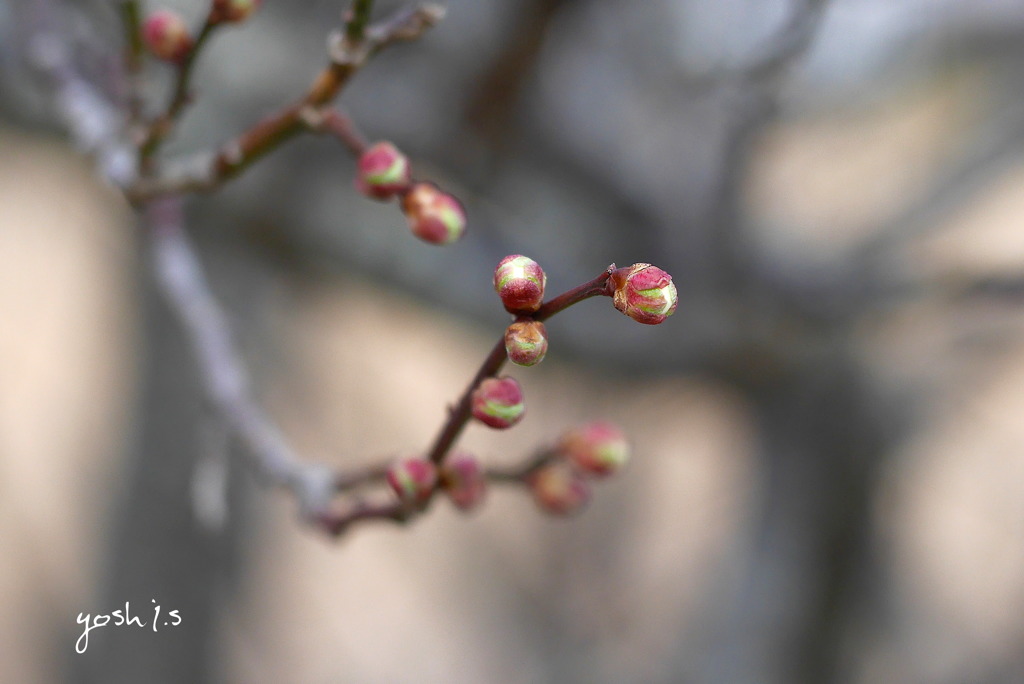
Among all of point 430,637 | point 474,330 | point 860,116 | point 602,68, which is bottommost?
point 430,637

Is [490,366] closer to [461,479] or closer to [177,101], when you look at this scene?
[461,479]

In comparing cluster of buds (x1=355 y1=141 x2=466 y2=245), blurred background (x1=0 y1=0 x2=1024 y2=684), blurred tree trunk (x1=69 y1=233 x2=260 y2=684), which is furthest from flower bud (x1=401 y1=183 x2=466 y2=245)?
blurred tree trunk (x1=69 y1=233 x2=260 y2=684)

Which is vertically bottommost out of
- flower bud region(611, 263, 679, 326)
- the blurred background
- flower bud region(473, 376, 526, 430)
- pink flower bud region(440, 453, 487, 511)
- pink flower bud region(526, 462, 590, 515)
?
pink flower bud region(440, 453, 487, 511)

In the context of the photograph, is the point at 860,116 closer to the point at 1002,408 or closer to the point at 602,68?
the point at 602,68

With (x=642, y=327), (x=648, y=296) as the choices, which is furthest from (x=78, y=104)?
(x=642, y=327)

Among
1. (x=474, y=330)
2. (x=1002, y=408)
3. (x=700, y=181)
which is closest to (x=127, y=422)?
(x=474, y=330)

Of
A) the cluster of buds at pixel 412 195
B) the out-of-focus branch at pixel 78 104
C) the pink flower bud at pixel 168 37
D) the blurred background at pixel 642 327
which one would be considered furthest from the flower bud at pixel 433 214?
the blurred background at pixel 642 327

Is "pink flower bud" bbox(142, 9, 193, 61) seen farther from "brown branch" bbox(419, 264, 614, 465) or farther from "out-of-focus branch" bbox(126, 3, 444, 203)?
→ "brown branch" bbox(419, 264, 614, 465)
